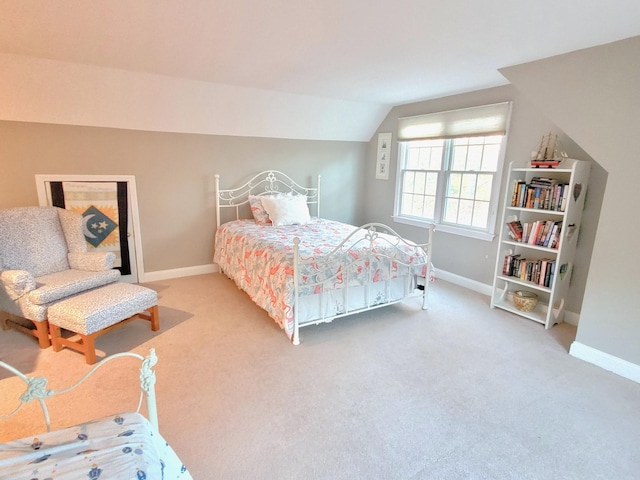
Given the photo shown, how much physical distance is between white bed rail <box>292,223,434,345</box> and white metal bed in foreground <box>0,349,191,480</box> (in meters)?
1.59

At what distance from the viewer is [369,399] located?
7.14 feet

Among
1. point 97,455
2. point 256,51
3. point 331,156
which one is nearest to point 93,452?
point 97,455

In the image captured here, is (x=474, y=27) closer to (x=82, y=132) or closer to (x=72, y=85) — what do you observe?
(x=72, y=85)

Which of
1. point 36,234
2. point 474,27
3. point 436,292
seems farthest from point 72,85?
point 436,292

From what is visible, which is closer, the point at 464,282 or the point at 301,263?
the point at 301,263

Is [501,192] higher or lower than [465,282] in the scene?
higher

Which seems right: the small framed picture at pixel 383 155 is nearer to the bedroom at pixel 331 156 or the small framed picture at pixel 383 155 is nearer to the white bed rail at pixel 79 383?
the bedroom at pixel 331 156

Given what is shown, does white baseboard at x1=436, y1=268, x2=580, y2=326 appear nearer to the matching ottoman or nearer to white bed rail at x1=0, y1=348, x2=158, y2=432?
the matching ottoman

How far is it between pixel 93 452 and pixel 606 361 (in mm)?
3216

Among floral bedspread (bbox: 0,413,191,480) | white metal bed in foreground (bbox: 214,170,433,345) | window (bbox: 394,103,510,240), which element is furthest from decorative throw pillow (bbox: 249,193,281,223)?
floral bedspread (bbox: 0,413,191,480)

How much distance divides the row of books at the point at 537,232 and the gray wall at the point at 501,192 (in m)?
0.34

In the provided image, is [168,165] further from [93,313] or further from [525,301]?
[525,301]

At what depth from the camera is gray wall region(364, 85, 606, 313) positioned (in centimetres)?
312

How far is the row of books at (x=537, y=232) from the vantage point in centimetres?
307
